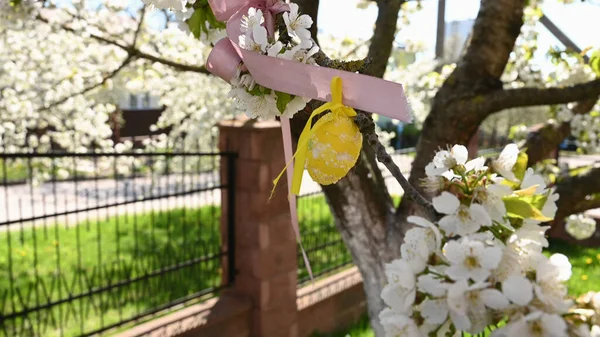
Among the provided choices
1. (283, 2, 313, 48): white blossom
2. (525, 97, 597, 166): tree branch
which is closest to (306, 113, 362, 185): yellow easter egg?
(283, 2, 313, 48): white blossom

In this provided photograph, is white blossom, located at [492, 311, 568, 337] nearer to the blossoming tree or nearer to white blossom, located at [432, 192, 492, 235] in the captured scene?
the blossoming tree

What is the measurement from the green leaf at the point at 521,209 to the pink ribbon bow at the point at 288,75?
0.63ft

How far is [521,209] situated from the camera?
0.72 meters

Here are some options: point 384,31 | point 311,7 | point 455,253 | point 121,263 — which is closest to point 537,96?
point 384,31

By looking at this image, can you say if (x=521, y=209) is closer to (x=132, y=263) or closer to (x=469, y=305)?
(x=469, y=305)

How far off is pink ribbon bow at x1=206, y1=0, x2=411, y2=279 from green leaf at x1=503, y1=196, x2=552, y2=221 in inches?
7.6

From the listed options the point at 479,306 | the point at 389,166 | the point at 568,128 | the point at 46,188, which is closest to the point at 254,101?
the point at 389,166

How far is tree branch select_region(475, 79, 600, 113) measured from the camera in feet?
7.98

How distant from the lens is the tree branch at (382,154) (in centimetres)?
74

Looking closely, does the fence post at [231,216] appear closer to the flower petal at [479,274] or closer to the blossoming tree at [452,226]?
the blossoming tree at [452,226]

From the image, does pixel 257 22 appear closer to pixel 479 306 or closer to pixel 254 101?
pixel 254 101

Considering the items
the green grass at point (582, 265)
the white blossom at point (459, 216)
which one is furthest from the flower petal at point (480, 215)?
the green grass at point (582, 265)

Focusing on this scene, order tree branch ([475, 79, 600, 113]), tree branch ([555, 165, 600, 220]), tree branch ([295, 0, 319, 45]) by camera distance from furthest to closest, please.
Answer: tree branch ([555, 165, 600, 220]) < tree branch ([475, 79, 600, 113]) < tree branch ([295, 0, 319, 45])

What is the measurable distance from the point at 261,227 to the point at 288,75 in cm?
301
